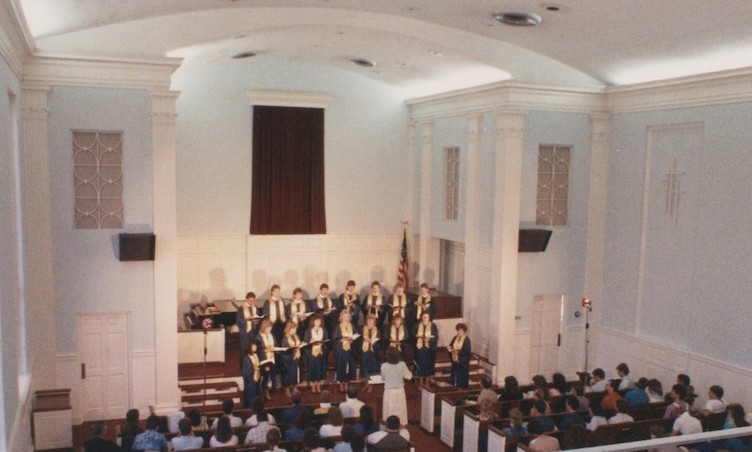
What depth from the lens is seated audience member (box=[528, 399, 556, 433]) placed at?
33.2 ft

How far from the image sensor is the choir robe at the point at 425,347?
15.0 meters

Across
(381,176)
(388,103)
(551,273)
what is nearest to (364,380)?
(551,273)

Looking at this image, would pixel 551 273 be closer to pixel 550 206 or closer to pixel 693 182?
pixel 550 206

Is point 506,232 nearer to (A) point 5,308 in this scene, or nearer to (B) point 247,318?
(B) point 247,318

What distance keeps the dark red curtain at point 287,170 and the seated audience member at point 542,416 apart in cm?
954

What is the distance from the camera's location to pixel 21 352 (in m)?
10.8

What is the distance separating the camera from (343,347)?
1455 centimetres

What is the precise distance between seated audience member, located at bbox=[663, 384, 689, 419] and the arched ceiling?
5714 mm

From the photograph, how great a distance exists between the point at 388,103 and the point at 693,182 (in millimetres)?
8870

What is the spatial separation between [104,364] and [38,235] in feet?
8.67

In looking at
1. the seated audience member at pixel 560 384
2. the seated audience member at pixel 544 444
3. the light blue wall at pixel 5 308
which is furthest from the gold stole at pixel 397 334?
the light blue wall at pixel 5 308

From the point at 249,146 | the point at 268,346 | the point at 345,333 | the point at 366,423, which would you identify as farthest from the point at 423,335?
the point at 249,146

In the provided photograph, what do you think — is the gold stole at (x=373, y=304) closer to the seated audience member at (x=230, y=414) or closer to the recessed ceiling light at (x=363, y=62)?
the recessed ceiling light at (x=363, y=62)

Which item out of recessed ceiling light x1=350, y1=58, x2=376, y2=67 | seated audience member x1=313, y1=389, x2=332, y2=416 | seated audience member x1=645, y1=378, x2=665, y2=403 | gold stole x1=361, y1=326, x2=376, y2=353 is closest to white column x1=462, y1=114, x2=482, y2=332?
gold stole x1=361, y1=326, x2=376, y2=353
